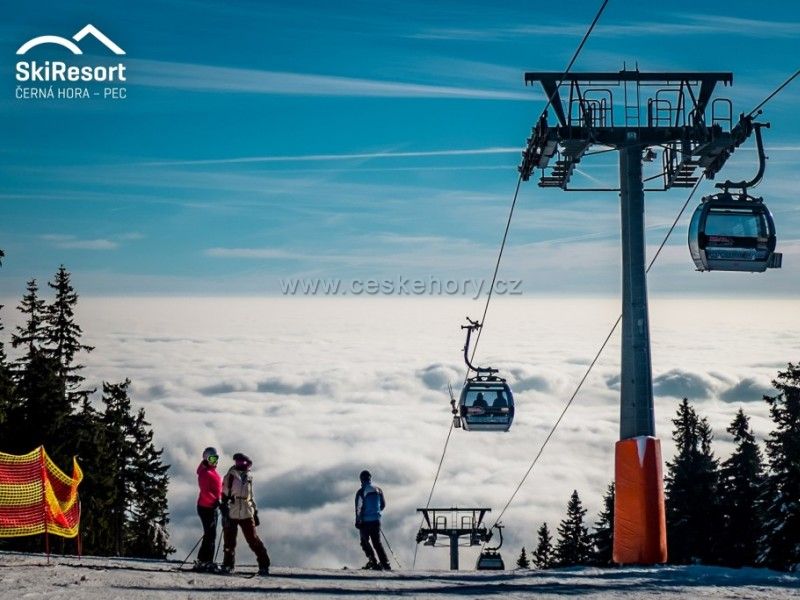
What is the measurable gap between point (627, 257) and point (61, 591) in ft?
46.5

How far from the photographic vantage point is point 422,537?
51062 millimetres

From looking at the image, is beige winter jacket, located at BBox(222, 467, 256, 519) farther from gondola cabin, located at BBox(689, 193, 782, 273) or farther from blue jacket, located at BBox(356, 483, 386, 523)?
gondola cabin, located at BBox(689, 193, 782, 273)

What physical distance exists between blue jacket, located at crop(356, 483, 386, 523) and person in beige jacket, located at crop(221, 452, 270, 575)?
3.14 metres

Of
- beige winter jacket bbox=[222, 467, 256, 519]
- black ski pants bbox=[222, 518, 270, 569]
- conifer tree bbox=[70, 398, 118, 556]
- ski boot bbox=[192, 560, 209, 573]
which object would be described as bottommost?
ski boot bbox=[192, 560, 209, 573]

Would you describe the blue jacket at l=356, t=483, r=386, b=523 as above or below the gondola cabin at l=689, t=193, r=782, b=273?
below

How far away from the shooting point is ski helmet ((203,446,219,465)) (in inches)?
682

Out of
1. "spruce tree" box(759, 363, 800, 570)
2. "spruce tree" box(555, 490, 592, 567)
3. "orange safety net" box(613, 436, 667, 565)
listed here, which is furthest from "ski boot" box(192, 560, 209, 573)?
"spruce tree" box(555, 490, 592, 567)

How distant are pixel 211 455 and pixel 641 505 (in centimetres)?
928

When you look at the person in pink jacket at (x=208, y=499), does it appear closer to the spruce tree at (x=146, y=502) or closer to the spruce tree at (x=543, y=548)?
the spruce tree at (x=146, y=502)

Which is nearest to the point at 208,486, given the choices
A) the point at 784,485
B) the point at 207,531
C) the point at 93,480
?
the point at 207,531

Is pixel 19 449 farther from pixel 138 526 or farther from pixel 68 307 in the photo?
pixel 138 526

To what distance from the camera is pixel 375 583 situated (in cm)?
1634

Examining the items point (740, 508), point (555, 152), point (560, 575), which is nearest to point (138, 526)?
point (740, 508)

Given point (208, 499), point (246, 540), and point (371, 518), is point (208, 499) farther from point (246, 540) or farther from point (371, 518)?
point (371, 518)
